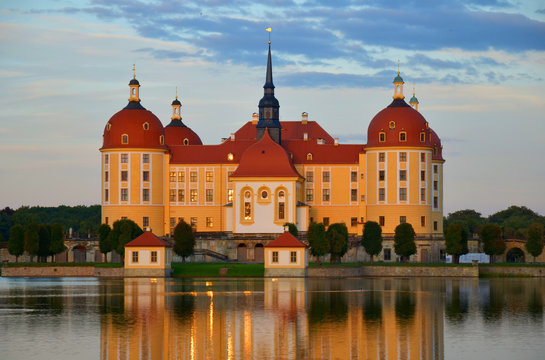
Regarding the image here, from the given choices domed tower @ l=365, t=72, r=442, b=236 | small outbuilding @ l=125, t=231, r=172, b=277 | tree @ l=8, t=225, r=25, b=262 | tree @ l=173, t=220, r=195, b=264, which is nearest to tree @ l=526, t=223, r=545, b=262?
domed tower @ l=365, t=72, r=442, b=236

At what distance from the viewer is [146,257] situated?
279ft

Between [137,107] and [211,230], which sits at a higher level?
[137,107]

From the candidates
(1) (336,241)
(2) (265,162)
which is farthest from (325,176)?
(1) (336,241)

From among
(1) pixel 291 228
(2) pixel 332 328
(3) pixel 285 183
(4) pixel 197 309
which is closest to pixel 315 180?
(3) pixel 285 183

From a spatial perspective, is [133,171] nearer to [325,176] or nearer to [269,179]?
[269,179]

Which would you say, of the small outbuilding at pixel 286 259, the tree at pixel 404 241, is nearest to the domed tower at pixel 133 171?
the tree at pixel 404 241

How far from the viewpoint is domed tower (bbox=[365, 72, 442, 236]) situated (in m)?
108

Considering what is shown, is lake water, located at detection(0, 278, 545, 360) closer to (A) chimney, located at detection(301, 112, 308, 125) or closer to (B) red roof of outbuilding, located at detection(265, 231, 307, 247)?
(B) red roof of outbuilding, located at detection(265, 231, 307, 247)

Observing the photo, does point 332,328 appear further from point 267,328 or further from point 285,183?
point 285,183

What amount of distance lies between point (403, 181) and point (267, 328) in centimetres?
6874

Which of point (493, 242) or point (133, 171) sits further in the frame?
point (133, 171)

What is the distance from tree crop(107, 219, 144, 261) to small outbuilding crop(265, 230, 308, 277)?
1382 centimetres

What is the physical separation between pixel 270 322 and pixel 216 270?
4512cm

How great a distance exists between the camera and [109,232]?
97688 millimetres
